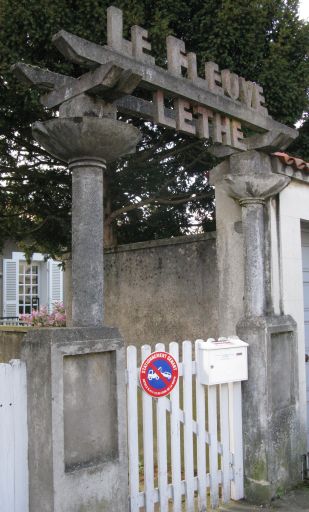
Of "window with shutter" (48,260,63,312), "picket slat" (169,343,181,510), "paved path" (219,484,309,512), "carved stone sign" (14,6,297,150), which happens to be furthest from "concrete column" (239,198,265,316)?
"window with shutter" (48,260,63,312)

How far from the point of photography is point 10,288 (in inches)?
700

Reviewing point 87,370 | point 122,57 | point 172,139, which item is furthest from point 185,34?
point 87,370

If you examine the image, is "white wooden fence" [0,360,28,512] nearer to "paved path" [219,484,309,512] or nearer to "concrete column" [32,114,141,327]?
"concrete column" [32,114,141,327]

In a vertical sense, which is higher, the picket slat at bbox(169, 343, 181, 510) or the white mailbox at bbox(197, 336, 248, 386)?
the white mailbox at bbox(197, 336, 248, 386)

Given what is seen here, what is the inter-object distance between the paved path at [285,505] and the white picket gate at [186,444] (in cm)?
10

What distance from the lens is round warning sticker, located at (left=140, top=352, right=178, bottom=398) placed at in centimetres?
388

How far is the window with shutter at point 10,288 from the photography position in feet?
58.1

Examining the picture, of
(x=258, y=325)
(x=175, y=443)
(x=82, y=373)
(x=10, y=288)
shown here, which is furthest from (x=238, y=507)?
(x=10, y=288)

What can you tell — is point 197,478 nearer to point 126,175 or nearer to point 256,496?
point 256,496

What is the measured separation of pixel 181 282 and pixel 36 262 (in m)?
13.4

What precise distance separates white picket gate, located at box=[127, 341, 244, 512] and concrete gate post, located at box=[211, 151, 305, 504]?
0.15m

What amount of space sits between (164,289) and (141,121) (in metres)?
2.65

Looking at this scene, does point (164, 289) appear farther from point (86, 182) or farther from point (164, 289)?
point (86, 182)

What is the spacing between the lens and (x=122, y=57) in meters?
3.58
